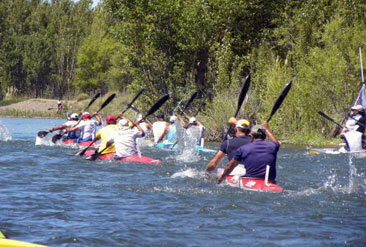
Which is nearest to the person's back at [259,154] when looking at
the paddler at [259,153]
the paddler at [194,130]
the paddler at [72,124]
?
the paddler at [259,153]

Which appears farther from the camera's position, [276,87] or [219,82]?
[219,82]

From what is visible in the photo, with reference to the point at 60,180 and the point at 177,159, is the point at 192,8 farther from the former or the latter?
the point at 60,180

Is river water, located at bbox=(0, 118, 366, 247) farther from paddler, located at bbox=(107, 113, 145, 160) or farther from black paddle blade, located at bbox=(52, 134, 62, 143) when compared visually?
black paddle blade, located at bbox=(52, 134, 62, 143)

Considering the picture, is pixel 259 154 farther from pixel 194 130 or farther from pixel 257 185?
pixel 194 130

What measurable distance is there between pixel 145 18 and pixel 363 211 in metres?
23.1

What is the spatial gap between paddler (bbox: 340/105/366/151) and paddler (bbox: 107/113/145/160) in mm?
6578

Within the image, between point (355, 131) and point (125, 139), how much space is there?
736 cm

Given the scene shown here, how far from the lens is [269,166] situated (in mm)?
10680

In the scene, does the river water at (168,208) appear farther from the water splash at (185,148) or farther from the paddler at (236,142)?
the water splash at (185,148)

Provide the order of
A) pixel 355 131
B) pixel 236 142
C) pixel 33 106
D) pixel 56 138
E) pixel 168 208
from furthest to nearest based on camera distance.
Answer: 1. pixel 33 106
2. pixel 56 138
3. pixel 355 131
4. pixel 236 142
5. pixel 168 208

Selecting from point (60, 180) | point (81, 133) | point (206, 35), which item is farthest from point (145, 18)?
point (60, 180)

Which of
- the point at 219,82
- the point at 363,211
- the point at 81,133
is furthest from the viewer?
the point at 219,82

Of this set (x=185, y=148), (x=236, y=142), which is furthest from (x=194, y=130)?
(x=236, y=142)

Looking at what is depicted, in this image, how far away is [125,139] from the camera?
16375 mm
